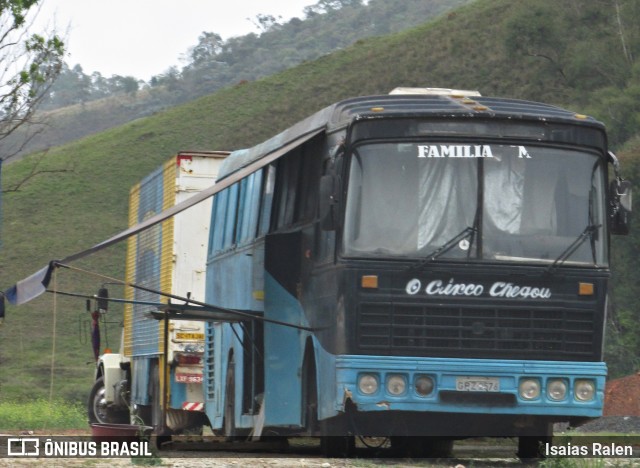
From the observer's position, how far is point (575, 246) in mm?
12086

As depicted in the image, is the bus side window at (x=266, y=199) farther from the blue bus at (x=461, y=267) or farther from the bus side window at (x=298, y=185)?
the blue bus at (x=461, y=267)

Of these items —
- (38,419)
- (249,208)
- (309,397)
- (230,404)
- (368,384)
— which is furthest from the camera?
(38,419)

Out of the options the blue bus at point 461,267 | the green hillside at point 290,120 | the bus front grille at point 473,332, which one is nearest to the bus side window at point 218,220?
the blue bus at point 461,267

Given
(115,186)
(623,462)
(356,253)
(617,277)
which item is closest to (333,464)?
(356,253)

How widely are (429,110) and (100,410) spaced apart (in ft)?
45.0

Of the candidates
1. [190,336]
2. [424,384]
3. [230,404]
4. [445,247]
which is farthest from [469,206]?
[190,336]

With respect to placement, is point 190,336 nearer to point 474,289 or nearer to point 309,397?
point 309,397

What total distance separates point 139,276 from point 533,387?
42.7 feet

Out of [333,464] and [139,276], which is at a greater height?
[139,276]

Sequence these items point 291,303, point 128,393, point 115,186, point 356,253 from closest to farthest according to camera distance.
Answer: point 356,253 < point 291,303 < point 128,393 < point 115,186

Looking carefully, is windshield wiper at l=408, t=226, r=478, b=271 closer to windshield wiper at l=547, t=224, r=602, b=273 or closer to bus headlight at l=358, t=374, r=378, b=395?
windshield wiper at l=547, t=224, r=602, b=273

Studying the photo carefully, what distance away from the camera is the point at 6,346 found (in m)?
57.5

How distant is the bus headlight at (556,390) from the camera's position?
11.9 m

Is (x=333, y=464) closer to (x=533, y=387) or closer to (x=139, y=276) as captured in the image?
(x=533, y=387)
